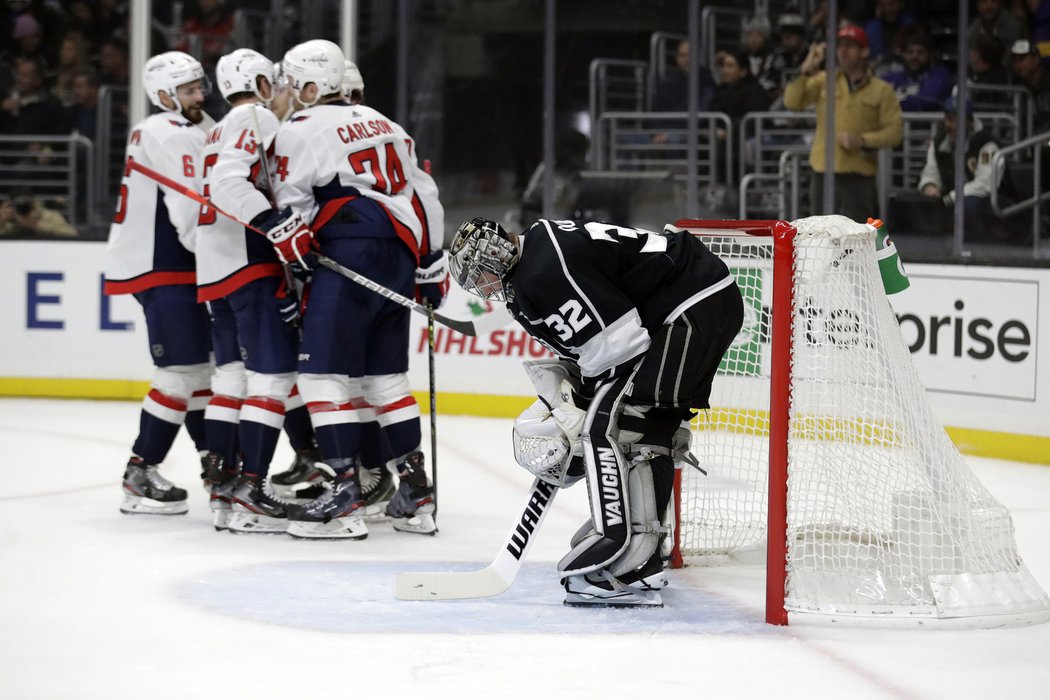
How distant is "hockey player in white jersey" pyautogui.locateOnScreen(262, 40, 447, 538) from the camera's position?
376 centimetres

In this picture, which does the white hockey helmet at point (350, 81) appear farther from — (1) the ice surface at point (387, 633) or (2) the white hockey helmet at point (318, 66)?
(1) the ice surface at point (387, 633)

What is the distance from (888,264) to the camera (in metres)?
3.15

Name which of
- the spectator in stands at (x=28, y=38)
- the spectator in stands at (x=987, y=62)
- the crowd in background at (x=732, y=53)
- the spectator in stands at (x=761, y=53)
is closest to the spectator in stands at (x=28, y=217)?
the crowd in background at (x=732, y=53)

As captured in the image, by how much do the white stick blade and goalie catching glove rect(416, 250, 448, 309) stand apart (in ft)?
3.57

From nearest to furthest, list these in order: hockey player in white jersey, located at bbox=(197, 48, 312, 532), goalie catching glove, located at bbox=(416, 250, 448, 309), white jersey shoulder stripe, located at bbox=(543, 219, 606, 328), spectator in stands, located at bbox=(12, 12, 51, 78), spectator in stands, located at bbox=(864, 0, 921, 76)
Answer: white jersey shoulder stripe, located at bbox=(543, 219, 606, 328) → hockey player in white jersey, located at bbox=(197, 48, 312, 532) → goalie catching glove, located at bbox=(416, 250, 448, 309) → spectator in stands, located at bbox=(864, 0, 921, 76) → spectator in stands, located at bbox=(12, 12, 51, 78)

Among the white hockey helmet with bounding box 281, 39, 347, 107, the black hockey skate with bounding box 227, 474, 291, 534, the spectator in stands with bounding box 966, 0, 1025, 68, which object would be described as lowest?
the black hockey skate with bounding box 227, 474, 291, 534

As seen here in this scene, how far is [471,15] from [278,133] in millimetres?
3951

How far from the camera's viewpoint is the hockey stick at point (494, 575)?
3.08 meters

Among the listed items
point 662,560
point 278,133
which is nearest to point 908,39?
point 278,133

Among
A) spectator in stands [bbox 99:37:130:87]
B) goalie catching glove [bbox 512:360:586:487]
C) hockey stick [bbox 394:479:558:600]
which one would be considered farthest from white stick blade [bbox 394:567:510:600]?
spectator in stands [bbox 99:37:130:87]

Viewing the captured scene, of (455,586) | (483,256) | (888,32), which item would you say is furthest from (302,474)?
(888,32)

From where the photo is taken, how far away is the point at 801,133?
6.68 metres

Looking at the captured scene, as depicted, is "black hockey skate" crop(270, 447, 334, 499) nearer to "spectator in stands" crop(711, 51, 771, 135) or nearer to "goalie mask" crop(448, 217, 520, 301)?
"goalie mask" crop(448, 217, 520, 301)

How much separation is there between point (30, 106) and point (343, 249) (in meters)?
4.38
